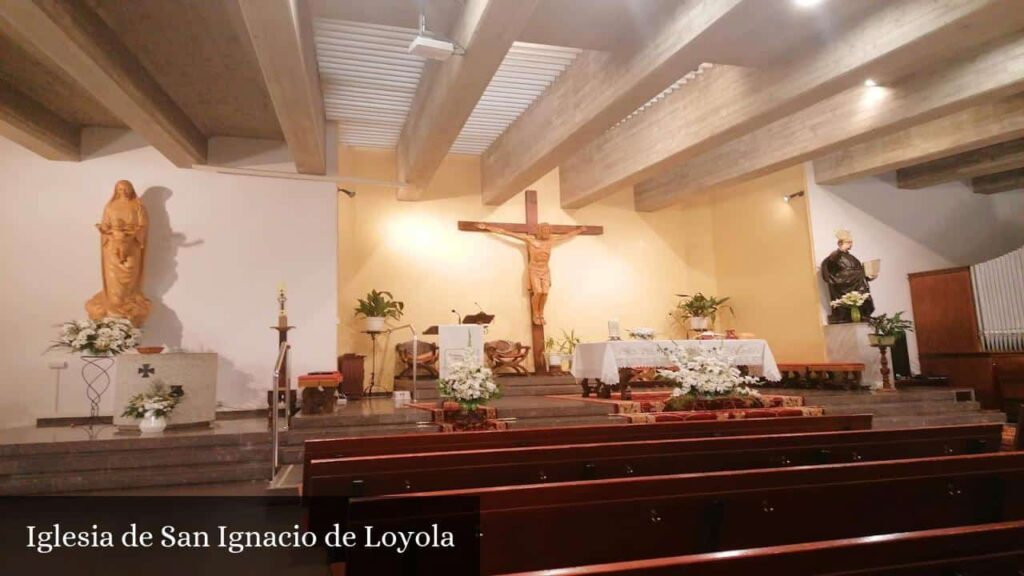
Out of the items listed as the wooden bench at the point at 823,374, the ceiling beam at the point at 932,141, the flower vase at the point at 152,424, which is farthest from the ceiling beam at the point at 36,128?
the ceiling beam at the point at 932,141

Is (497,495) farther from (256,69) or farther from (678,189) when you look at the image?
(678,189)

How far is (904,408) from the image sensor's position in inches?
270

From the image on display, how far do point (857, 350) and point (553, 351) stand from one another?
14.8ft

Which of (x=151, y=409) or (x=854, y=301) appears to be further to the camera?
(x=854, y=301)

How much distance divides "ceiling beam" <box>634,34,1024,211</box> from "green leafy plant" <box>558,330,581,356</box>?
10.3 ft

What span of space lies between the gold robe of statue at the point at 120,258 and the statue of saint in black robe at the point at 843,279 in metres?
9.14

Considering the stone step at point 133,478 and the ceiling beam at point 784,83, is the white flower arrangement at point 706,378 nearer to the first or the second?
the ceiling beam at point 784,83

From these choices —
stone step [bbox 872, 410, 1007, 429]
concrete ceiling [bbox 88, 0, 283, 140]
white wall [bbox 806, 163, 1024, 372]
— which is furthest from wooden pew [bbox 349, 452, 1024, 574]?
white wall [bbox 806, 163, 1024, 372]

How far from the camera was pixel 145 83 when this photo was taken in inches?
225

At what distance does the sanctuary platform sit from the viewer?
4523 mm

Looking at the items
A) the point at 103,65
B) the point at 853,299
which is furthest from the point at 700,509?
the point at 853,299

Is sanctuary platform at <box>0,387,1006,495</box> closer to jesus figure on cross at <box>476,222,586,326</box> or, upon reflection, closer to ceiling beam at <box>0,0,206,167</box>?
ceiling beam at <box>0,0,206,167</box>

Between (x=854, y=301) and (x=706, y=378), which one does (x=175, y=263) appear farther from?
(x=854, y=301)

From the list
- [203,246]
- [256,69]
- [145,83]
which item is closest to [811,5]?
[256,69]
